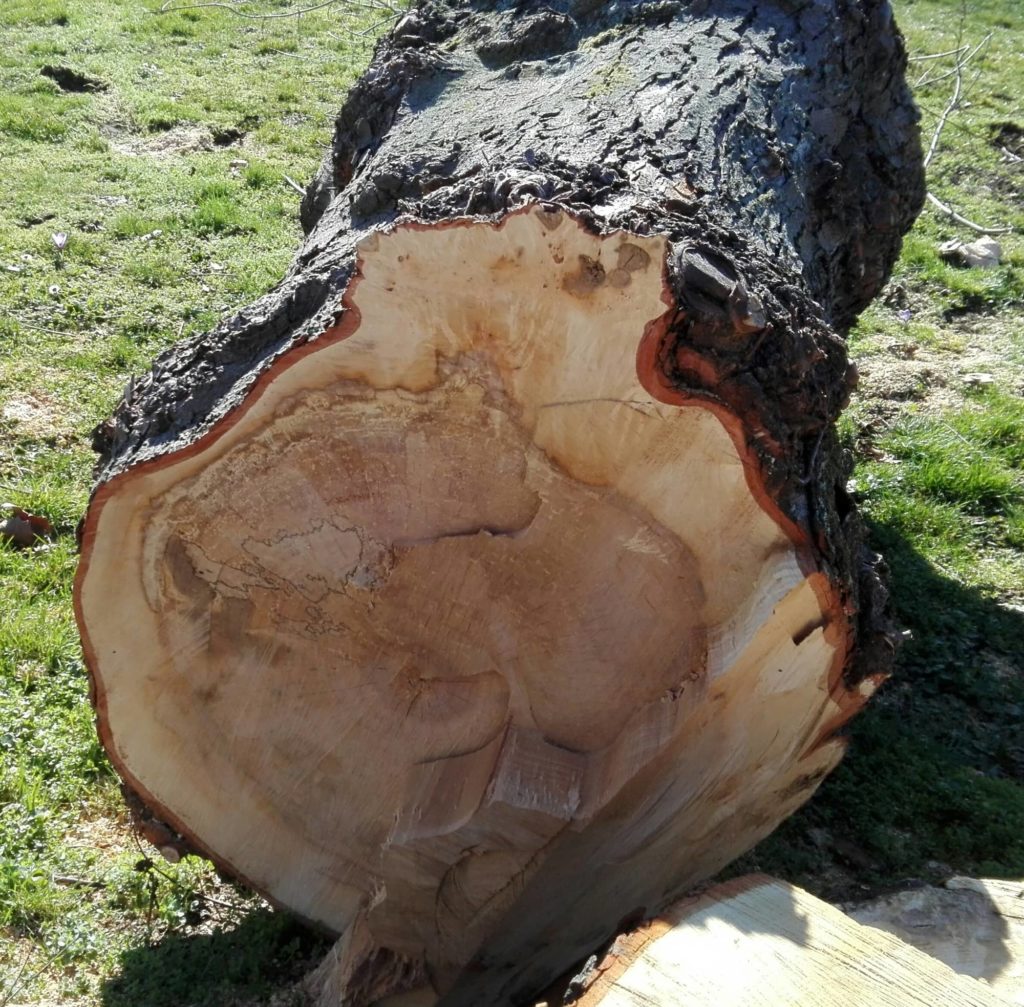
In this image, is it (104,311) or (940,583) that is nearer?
(940,583)

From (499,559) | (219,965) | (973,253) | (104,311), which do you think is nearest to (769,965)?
(499,559)

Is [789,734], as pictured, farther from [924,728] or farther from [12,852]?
[12,852]

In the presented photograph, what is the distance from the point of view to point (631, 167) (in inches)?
81.5

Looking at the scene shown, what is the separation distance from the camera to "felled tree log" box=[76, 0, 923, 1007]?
1.77 meters

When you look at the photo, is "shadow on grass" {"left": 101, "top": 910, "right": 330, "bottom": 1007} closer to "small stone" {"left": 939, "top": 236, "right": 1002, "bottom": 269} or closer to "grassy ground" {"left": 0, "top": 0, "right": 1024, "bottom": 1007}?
"grassy ground" {"left": 0, "top": 0, "right": 1024, "bottom": 1007}

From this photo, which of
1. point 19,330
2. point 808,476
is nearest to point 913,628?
point 808,476

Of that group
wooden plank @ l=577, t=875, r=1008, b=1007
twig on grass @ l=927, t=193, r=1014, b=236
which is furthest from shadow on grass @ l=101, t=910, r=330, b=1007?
twig on grass @ l=927, t=193, r=1014, b=236

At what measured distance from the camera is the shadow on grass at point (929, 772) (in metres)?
2.48

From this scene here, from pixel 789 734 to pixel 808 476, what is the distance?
0.51 meters

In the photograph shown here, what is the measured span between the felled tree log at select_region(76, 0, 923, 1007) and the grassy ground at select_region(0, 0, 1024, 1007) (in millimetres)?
271

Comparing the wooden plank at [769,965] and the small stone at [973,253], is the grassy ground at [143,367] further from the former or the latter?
the wooden plank at [769,965]

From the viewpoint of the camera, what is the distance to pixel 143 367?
413 centimetres

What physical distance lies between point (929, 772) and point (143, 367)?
3024 millimetres

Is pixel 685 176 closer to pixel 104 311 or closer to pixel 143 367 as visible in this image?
pixel 143 367
